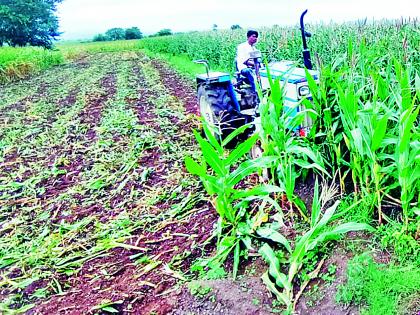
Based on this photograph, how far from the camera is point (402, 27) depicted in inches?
303

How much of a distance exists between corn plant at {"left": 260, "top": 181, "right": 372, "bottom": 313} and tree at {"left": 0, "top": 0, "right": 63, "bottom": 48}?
117 ft

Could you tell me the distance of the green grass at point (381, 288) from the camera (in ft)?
7.58

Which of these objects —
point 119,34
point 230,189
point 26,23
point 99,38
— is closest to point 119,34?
point 119,34

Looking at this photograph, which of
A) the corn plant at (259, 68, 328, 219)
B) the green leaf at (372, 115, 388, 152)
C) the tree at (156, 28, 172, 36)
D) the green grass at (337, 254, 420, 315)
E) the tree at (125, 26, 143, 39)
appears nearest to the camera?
the green grass at (337, 254, 420, 315)

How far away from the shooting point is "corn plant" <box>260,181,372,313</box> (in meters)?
2.60

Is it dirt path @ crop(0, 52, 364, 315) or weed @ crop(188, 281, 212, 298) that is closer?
weed @ crop(188, 281, 212, 298)

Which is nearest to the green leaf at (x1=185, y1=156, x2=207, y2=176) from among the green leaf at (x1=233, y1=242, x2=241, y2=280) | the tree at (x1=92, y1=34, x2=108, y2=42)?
the green leaf at (x1=233, y1=242, x2=241, y2=280)

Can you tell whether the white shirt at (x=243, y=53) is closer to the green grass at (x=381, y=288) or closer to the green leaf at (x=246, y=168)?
the green leaf at (x=246, y=168)

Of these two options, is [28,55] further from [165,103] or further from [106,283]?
[106,283]

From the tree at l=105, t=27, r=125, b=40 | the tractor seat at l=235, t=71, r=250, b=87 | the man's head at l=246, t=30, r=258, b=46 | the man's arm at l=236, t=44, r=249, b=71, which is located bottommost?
the tractor seat at l=235, t=71, r=250, b=87

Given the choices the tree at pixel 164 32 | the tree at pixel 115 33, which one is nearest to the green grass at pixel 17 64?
the tree at pixel 164 32

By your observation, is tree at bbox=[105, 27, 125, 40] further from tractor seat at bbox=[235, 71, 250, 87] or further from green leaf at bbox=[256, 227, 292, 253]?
green leaf at bbox=[256, 227, 292, 253]

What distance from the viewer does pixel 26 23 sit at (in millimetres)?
35000

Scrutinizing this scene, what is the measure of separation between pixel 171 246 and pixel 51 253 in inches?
40.8
